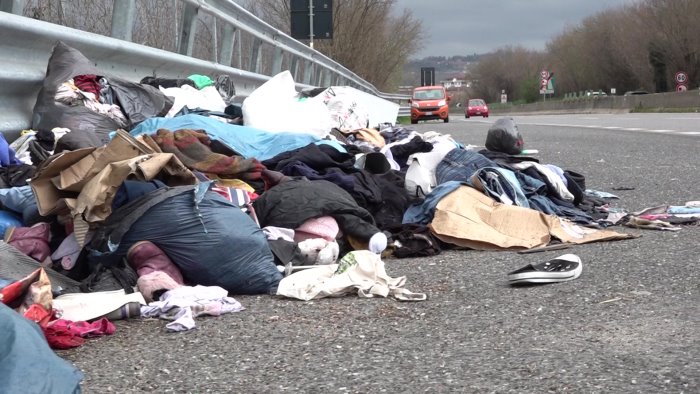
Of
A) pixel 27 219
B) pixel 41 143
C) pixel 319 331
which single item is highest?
pixel 41 143

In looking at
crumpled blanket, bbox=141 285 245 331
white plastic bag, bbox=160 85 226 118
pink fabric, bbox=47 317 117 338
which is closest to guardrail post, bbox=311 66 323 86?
white plastic bag, bbox=160 85 226 118

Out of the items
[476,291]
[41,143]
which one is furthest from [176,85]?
[476,291]

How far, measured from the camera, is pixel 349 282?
3.27 meters

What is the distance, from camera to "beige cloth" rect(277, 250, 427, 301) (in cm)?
317

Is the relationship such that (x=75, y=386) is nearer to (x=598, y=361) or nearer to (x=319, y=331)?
(x=319, y=331)

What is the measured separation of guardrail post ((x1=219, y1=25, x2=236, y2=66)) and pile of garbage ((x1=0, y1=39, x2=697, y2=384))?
9.05ft

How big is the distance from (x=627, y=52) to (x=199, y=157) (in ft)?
318

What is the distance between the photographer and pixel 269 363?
7.66 feet

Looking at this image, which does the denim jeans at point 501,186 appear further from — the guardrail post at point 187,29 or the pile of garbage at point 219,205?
the guardrail post at point 187,29

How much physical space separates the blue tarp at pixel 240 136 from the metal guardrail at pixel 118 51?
0.71 m

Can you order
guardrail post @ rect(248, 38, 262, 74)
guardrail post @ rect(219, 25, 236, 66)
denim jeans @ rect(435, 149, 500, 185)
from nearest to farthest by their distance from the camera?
denim jeans @ rect(435, 149, 500, 185), guardrail post @ rect(219, 25, 236, 66), guardrail post @ rect(248, 38, 262, 74)

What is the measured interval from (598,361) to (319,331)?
0.89 meters

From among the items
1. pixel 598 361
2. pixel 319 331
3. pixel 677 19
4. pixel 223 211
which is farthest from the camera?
pixel 677 19

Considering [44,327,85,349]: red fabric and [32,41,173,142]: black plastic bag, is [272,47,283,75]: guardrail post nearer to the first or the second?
[32,41,173,142]: black plastic bag
